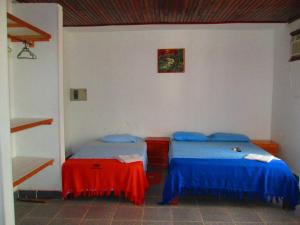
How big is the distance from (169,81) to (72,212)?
2.66 metres

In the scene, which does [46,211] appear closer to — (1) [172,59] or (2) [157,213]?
(2) [157,213]

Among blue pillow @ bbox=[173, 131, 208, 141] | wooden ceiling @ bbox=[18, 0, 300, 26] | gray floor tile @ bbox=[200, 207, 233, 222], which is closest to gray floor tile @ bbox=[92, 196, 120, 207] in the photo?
gray floor tile @ bbox=[200, 207, 233, 222]

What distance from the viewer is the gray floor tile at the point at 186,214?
2.80 m

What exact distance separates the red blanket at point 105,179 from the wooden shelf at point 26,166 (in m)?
0.30

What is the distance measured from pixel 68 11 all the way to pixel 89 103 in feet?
5.58

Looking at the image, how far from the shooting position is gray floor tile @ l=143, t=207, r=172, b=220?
282cm

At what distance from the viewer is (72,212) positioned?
2926 mm

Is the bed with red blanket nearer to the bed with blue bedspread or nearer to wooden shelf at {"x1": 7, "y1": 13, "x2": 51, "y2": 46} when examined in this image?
the bed with blue bedspread

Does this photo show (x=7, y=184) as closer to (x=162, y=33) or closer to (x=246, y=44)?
(x=162, y=33)

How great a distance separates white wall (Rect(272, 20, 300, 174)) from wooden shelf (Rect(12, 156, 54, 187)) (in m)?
3.19

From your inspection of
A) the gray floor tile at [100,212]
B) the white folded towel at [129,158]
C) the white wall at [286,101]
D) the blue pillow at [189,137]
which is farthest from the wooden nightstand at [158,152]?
the white wall at [286,101]

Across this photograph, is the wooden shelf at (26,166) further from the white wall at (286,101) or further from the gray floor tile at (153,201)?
the white wall at (286,101)

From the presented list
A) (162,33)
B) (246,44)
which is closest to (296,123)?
(246,44)

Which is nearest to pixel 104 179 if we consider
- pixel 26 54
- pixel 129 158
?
pixel 129 158
